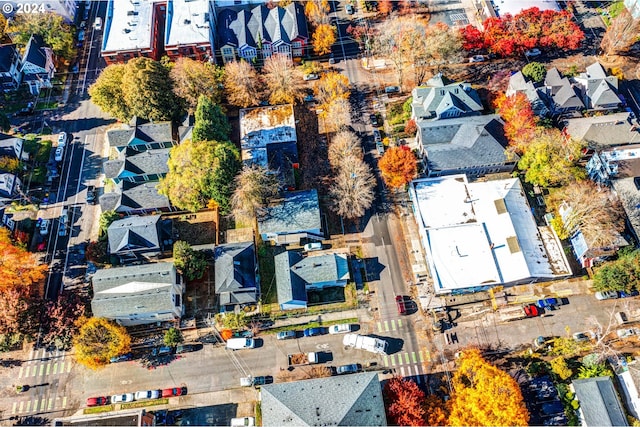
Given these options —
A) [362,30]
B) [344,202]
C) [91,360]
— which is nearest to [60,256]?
[91,360]

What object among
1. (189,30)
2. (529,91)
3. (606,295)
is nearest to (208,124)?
(189,30)

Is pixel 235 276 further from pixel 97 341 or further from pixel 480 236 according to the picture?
pixel 480 236

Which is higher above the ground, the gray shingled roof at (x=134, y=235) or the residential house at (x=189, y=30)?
the residential house at (x=189, y=30)

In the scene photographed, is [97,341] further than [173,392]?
No

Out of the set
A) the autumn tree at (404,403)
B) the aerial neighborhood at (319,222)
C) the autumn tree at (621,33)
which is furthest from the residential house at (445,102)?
the autumn tree at (404,403)

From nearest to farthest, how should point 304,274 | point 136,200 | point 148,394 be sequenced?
point 148,394 → point 304,274 → point 136,200

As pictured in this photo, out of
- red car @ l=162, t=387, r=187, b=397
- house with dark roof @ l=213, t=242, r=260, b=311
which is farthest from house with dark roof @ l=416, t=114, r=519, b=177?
red car @ l=162, t=387, r=187, b=397

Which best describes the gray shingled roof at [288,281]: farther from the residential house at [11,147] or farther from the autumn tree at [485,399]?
the residential house at [11,147]
